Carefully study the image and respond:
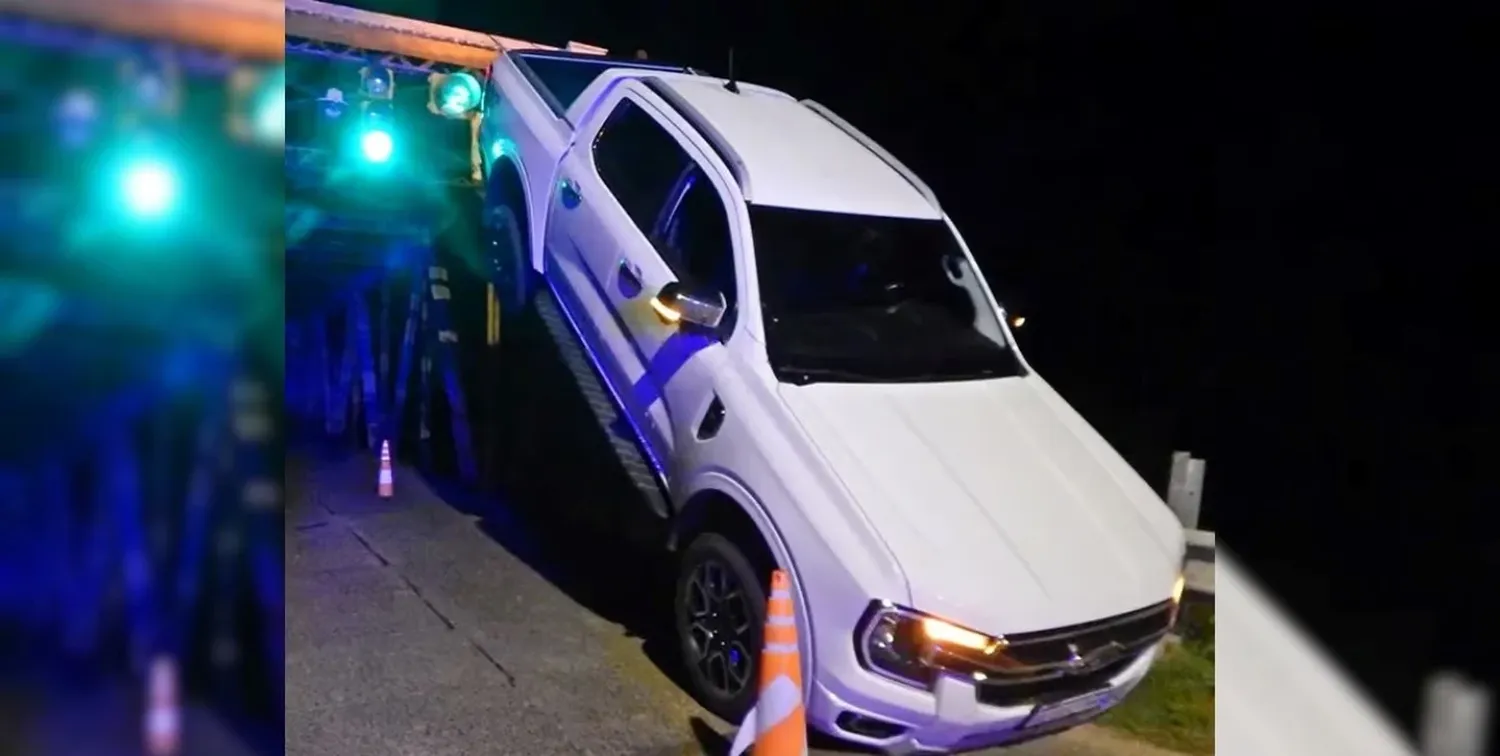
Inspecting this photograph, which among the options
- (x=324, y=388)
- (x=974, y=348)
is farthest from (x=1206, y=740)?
(x=324, y=388)

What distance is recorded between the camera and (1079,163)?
3834 mm

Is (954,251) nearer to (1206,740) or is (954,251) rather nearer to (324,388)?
(1206,740)

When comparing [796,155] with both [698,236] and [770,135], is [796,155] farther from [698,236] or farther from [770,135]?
[698,236]

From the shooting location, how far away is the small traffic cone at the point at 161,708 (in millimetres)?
2391

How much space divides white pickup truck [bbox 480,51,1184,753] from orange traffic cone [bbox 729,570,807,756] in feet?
0.20

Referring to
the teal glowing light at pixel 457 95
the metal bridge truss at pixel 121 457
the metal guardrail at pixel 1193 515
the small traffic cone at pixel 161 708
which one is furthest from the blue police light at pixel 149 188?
the metal guardrail at pixel 1193 515

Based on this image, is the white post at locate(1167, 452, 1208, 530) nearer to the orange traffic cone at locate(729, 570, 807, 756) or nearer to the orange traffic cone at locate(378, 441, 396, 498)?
the orange traffic cone at locate(729, 570, 807, 756)

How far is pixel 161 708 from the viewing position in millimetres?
2400

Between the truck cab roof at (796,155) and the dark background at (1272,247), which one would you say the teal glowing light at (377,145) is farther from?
the truck cab roof at (796,155)

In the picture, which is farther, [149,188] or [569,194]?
[569,194]

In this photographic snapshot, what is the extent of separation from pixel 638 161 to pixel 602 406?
0.78m

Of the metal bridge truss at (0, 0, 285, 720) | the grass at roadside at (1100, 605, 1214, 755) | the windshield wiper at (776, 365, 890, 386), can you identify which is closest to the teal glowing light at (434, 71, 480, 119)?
the metal bridge truss at (0, 0, 285, 720)

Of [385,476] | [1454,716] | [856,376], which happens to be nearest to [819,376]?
[856,376]

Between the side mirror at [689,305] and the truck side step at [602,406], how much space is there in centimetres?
34
